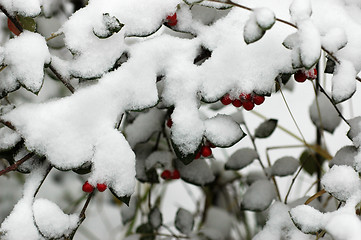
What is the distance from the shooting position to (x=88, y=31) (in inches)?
32.1

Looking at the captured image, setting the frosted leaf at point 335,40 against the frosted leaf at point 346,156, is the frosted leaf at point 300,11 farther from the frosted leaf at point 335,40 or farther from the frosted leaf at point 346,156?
the frosted leaf at point 346,156

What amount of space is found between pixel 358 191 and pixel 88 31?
0.49 metres

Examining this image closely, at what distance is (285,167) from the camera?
1.10 m

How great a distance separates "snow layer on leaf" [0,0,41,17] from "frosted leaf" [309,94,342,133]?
626 millimetres

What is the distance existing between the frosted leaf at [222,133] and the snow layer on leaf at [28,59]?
0.90 feet

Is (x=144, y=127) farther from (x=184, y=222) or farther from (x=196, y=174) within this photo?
(x=184, y=222)

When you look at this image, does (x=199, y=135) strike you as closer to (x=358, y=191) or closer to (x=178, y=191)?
(x=358, y=191)

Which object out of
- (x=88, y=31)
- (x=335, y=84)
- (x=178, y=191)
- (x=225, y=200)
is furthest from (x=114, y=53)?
(x=178, y=191)

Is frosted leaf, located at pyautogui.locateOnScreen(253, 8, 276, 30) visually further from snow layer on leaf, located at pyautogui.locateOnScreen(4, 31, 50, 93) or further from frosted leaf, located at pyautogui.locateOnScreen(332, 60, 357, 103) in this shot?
snow layer on leaf, located at pyautogui.locateOnScreen(4, 31, 50, 93)

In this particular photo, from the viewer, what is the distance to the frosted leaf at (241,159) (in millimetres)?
1091

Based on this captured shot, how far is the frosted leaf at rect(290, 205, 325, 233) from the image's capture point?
734mm

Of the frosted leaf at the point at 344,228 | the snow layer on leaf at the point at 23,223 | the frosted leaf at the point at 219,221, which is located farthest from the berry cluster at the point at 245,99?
the frosted leaf at the point at 219,221

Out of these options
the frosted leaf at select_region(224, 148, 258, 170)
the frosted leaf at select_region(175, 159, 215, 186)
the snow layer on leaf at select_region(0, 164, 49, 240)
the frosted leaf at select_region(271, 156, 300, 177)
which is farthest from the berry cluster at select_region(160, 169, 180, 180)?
the snow layer on leaf at select_region(0, 164, 49, 240)

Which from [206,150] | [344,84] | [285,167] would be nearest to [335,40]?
[344,84]
